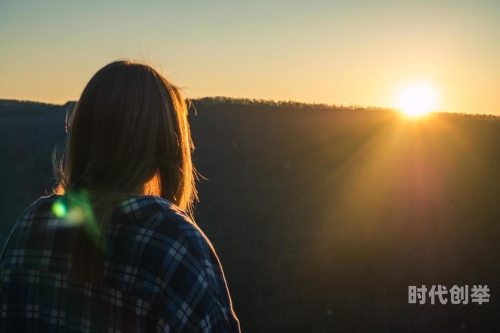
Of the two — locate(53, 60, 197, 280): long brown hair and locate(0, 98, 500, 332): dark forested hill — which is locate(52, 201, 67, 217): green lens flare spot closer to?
locate(53, 60, 197, 280): long brown hair

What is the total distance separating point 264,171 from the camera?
18.5 metres

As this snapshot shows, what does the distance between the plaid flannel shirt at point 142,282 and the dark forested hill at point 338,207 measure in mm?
3615

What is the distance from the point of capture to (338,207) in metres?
14.1

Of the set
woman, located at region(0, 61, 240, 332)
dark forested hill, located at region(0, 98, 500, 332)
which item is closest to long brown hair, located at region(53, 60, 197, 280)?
woman, located at region(0, 61, 240, 332)

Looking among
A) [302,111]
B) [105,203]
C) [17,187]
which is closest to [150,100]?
[105,203]

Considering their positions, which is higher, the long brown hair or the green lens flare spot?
the long brown hair

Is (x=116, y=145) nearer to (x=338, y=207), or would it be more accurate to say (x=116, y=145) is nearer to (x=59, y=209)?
(x=59, y=209)

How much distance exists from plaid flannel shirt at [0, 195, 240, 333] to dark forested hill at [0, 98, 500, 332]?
3615 mm

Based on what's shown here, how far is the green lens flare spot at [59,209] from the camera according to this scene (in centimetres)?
153

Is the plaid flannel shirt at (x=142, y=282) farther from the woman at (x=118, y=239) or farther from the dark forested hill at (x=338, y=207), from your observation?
the dark forested hill at (x=338, y=207)

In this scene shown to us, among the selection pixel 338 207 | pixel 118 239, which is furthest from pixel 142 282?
pixel 338 207

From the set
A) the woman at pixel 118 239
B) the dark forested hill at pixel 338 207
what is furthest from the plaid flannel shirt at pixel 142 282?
the dark forested hill at pixel 338 207

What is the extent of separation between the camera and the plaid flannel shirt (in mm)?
1426

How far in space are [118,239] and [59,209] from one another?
23 cm
